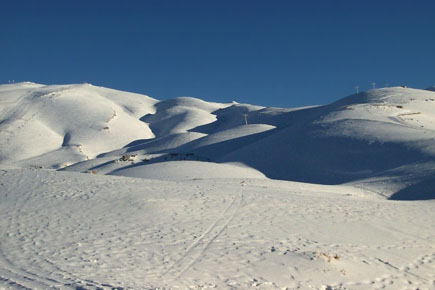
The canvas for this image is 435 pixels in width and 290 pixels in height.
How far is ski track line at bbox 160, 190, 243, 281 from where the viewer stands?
31.9 ft

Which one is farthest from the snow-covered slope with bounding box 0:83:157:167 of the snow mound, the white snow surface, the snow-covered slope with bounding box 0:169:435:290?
the snow-covered slope with bounding box 0:169:435:290

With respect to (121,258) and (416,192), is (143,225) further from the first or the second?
(416,192)

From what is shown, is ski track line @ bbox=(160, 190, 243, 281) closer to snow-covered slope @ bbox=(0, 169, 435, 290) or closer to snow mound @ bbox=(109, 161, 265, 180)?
snow-covered slope @ bbox=(0, 169, 435, 290)

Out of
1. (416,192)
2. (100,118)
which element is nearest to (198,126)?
(100,118)

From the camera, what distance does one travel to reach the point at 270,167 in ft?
111

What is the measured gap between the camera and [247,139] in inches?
1806

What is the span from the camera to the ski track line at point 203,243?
973 centimetres

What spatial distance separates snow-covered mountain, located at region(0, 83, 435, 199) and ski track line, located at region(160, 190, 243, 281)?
11.1 m

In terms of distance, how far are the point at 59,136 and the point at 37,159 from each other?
44.0 ft

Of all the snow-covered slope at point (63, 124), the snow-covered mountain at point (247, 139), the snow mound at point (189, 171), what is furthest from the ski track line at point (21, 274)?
the snow-covered slope at point (63, 124)

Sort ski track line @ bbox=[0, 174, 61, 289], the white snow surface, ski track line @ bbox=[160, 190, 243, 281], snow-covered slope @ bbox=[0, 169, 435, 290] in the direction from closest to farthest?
1. ski track line @ bbox=[0, 174, 61, 289]
2. snow-covered slope @ bbox=[0, 169, 435, 290]
3. the white snow surface
4. ski track line @ bbox=[160, 190, 243, 281]

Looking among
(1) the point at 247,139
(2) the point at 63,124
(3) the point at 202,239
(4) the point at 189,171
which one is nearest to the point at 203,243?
(3) the point at 202,239

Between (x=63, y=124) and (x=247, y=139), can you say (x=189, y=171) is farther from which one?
(x=63, y=124)

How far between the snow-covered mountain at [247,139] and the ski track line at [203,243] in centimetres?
1114
